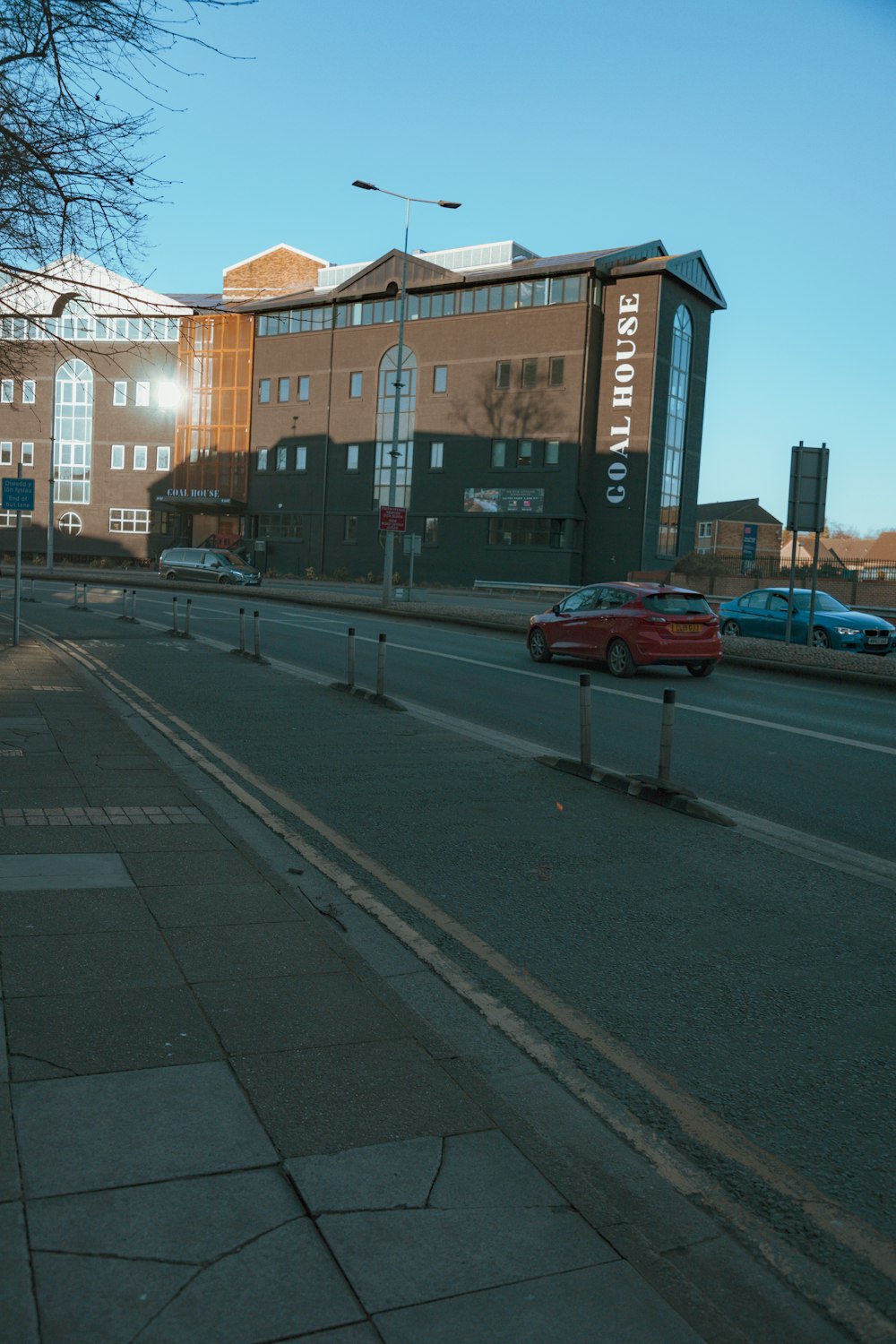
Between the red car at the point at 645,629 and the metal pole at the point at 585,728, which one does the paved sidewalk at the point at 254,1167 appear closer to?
the metal pole at the point at 585,728

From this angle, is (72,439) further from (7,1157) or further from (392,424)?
(7,1157)

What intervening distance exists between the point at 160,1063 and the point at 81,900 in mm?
2035

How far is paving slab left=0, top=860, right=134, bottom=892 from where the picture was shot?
5918mm

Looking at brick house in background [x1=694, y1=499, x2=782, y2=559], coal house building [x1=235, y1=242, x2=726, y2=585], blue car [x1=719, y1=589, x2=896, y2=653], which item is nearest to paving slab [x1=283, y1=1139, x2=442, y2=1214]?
blue car [x1=719, y1=589, x2=896, y2=653]

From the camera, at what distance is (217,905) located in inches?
225

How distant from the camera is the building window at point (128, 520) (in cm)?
7669

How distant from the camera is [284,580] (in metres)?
59.6

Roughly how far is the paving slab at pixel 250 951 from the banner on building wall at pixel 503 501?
52.7 meters

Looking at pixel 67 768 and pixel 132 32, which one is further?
pixel 67 768

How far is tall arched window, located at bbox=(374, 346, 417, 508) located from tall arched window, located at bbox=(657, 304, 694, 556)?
13841 mm

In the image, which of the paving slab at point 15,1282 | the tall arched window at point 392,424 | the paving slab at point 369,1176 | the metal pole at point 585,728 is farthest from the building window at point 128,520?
the paving slab at point 15,1282

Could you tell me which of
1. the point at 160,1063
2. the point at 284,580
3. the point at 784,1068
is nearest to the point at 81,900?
the point at 160,1063

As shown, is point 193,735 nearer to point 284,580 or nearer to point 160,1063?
point 160,1063

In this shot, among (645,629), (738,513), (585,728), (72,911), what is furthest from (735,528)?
(72,911)
